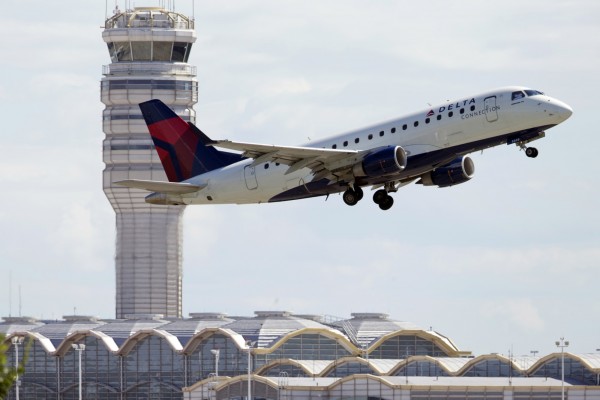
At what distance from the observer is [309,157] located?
112 meters

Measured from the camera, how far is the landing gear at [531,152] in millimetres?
108000

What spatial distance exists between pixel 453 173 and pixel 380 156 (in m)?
7.00

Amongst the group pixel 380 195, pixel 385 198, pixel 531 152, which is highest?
pixel 531 152

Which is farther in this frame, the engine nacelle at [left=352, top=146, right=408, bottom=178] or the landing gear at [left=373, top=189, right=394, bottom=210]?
the landing gear at [left=373, top=189, right=394, bottom=210]

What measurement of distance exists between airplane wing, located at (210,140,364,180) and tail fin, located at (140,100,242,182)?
10498 mm

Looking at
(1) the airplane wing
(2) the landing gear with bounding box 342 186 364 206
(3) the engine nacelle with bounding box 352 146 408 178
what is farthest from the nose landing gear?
(3) the engine nacelle with bounding box 352 146 408 178

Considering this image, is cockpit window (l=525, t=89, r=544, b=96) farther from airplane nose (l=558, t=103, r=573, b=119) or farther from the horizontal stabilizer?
the horizontal stabilizer

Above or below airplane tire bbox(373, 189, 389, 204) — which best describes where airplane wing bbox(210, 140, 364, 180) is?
above

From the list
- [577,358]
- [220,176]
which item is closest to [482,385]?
[577,358]

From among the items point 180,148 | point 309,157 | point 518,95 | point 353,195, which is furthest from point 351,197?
point 180,148

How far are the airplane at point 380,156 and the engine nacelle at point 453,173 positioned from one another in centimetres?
6

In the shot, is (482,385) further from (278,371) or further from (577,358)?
(278,371)

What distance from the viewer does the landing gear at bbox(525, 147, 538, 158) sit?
108000 mm

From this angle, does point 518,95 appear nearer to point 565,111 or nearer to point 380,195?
point 565,111
